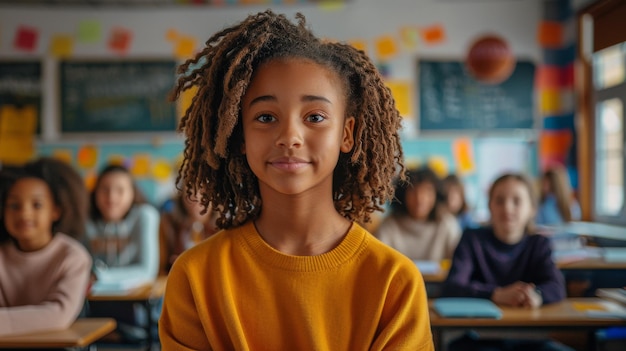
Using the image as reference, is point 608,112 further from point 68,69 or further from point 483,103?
point 68,69

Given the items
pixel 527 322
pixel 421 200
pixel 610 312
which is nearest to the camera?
pixel 527 322

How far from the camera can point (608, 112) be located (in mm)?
5035

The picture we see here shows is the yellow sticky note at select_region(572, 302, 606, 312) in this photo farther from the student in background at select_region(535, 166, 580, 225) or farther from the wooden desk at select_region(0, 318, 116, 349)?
the student in background at select_region(535, 166, 580, 225)

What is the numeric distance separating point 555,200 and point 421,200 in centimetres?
202

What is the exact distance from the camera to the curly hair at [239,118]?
1.00 m

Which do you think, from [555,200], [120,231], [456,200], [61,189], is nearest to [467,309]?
[61,189]

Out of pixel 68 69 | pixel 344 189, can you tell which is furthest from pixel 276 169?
pixel 68 69

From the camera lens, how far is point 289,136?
937 mm

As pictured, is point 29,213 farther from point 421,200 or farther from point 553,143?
point 553,143

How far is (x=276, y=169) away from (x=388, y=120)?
255 millimetres

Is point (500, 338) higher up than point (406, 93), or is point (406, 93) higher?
point (406, 93)

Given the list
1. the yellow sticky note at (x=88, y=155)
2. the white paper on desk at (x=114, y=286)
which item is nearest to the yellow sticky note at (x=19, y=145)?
the yellow sticky note at (x=88, y=155)

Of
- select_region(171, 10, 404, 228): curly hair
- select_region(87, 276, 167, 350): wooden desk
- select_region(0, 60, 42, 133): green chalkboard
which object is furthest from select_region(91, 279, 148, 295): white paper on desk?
select_region(0, 60, 42, 133): green chalkboard

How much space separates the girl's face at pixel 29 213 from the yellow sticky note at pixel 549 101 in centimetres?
490
